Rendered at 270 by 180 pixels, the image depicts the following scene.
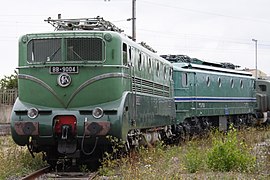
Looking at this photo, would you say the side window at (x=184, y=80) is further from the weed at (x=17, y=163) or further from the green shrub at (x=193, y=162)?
the green shrub at (x=193, y=162)

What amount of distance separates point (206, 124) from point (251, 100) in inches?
288

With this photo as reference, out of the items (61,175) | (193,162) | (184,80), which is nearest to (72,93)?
(61,175)

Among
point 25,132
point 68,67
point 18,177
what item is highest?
point 68,67

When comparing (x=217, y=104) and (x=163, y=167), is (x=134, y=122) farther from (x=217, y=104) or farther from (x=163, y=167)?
(x=217, y=104)

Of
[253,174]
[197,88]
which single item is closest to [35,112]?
[253,174]

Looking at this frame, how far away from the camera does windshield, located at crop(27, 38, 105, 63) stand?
12.1 m

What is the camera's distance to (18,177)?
11547mm

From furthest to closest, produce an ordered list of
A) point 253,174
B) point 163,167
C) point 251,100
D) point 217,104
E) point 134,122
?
1. point 251,100
2. point 217,104
3. point 134,122
4. point 163,167
5. point 253,174

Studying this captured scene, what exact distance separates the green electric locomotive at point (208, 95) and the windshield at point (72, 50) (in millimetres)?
9748

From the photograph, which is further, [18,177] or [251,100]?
[251,100]

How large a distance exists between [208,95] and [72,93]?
13.8 m

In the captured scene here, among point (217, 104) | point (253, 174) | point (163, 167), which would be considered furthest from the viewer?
point (217, 104)

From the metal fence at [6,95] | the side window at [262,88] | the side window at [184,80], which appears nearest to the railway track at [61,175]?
the side window at [184,80]

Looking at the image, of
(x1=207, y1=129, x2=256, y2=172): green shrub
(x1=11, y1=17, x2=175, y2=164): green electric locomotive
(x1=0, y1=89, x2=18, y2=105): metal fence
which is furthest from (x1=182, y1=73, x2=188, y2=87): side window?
(x1=0, y1=89, x2=18, y2=105): metal fence
